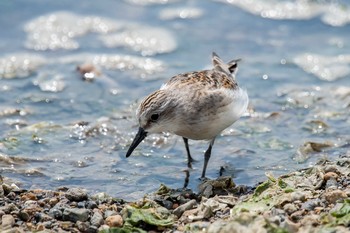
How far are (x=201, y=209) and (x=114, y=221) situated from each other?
71 cm

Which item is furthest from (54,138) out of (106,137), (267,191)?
(267,191)

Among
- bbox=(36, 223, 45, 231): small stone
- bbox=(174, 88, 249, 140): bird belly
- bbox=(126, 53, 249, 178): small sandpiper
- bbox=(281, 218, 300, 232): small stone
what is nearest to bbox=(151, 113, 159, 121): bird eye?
bbox=(126, 53, 249, 178): small sandpiper

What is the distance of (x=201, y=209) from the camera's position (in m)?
6.28

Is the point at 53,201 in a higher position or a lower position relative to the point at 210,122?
lower

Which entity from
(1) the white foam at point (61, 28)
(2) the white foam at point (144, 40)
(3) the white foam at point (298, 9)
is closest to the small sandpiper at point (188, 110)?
(2) the white foam at point (144, 40)

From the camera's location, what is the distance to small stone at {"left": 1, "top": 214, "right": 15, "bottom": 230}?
5.82 metres

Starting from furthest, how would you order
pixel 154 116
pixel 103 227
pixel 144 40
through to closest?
pixel 144 40, pixel 154 116, pixel 103 227

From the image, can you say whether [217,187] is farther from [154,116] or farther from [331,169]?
[331,169]

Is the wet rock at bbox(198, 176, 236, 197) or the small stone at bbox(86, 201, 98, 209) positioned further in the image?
the wet rock at bbox(198, 176, 236, 197)

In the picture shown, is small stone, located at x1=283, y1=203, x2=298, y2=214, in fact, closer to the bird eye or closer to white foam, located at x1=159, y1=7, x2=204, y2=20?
the bird eye

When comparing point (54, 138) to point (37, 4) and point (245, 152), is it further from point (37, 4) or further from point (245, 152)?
point (37, 4)

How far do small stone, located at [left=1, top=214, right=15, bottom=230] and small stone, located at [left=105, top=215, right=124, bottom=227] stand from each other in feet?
2.38

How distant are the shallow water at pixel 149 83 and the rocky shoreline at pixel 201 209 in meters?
0.79

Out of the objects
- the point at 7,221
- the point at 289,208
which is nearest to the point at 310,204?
the point at 289,208
